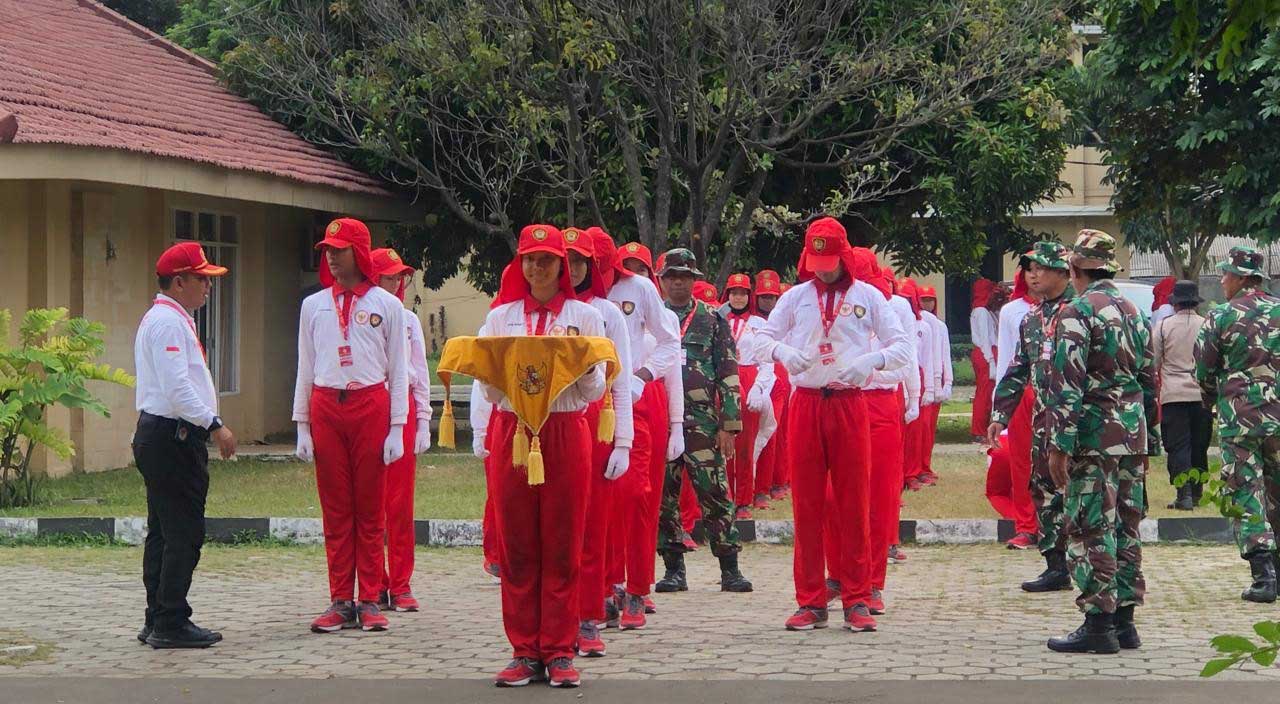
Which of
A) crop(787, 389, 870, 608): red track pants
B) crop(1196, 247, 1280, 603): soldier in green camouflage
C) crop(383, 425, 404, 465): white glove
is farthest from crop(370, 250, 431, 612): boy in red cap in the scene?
crop(1196, 247, 1280, 603): soldier in green camouflage

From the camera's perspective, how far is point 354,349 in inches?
333

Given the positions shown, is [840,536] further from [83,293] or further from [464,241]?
[464,241]

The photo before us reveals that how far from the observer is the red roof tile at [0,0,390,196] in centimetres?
1524

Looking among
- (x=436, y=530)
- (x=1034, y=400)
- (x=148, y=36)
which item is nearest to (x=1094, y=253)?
(x=1034, y=400)

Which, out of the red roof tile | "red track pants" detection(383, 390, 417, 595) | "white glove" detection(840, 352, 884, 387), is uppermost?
the red roof tile

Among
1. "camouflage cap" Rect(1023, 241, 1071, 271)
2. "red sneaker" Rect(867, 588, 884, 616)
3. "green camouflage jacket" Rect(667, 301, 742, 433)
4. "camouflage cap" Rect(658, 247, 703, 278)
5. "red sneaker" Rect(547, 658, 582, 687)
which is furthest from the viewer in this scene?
"green camouflage jacket" Rect(667, 301, 742, 433)

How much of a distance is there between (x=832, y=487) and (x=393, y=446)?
235 cm

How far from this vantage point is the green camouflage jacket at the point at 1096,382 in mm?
7551

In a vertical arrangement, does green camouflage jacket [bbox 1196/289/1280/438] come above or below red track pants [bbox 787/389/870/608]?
above

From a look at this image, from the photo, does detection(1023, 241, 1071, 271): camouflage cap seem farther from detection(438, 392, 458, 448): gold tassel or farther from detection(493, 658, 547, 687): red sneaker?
detection(493, 658, 547, 687): red sneaker

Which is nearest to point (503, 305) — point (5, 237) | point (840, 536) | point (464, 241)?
point (840, 536)

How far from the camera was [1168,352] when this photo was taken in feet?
46.7

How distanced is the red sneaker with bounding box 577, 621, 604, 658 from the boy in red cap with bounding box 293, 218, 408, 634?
134cm

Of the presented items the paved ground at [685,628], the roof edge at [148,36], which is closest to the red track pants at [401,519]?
the paved ground at [685,628]
